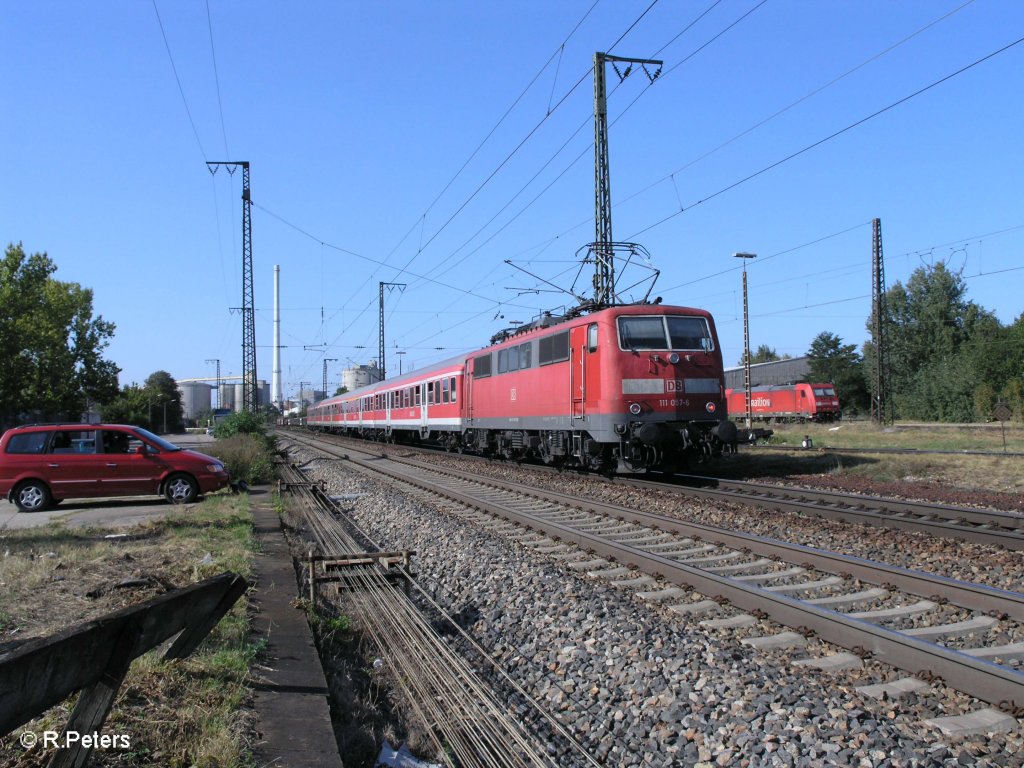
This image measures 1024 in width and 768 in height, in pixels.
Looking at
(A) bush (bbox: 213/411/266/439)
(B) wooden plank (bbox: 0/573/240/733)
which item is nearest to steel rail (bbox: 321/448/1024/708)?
(B) wooden plank (bbox: 0/573/240/733)

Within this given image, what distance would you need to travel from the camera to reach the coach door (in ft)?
48.5

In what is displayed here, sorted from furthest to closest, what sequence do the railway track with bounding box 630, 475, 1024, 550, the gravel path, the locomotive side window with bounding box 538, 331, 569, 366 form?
the locomotive side window with bounding box 538, 331, 569, 366, the railway track with bounding box 630, 475, 1024, 550, the gravel path

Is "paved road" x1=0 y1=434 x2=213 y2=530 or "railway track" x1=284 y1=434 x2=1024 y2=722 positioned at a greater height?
"paved road" x1=0 y1=434 x2=213 y2=530

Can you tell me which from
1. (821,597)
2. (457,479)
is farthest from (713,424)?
(821,597)

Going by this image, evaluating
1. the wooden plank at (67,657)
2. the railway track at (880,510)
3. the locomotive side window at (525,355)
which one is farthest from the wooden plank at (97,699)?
the locomotive side window at (525,355)

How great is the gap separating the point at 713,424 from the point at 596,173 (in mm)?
8834

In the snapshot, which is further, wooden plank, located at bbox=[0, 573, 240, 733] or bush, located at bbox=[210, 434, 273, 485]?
bush, located at bbox=[210, 434, 273, 485]

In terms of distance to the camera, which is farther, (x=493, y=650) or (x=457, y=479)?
(x=457, y=479)

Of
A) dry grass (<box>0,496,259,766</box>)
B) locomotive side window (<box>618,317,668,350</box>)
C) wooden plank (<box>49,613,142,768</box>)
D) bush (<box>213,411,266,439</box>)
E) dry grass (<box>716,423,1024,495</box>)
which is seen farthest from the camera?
bush (<box>213,411,266,439</box>)

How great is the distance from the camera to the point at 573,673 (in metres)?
4.96

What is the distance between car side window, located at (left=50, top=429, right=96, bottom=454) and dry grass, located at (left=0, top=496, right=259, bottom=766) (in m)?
3.54

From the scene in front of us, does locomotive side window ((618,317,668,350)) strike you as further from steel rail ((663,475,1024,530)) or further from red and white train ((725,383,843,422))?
red and white train ((725,383,843,422))

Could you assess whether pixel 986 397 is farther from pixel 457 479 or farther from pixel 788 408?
pixel 457 479

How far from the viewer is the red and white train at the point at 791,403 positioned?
1939 inches
